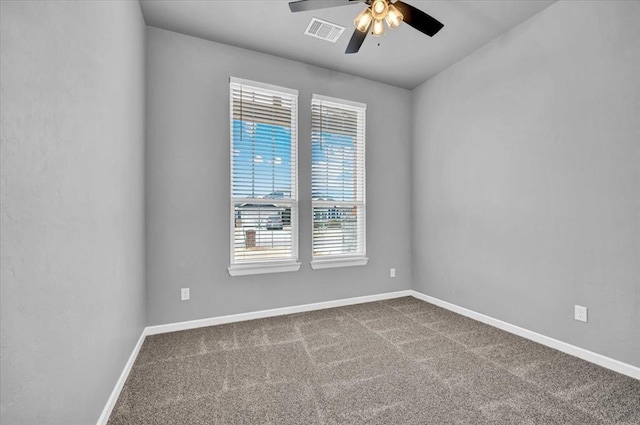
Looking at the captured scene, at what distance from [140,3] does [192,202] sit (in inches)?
70.9

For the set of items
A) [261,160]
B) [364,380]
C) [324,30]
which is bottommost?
[364,380]

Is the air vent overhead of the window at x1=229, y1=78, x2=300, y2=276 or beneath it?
overhead

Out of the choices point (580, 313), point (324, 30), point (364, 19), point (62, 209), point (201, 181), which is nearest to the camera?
point (62, 209)

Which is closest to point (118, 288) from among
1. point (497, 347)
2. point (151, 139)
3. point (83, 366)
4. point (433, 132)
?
point (83, 366)

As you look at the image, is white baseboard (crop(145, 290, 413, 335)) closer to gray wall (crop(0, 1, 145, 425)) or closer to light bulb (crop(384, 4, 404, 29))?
gray wall (crop(0, 1, 145, 425))

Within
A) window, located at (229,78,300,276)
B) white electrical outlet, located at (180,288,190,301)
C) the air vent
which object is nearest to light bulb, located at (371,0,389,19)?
the air vent

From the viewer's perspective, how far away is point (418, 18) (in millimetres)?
2121

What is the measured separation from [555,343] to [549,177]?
143cm

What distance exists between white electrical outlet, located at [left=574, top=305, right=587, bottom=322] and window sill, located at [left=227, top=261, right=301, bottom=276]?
101 inches

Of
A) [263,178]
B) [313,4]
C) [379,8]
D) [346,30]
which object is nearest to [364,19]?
[379,8]

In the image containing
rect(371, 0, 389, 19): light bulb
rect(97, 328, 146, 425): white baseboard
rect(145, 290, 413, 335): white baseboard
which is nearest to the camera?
rect(97, 328, 146, 425): white baseboard

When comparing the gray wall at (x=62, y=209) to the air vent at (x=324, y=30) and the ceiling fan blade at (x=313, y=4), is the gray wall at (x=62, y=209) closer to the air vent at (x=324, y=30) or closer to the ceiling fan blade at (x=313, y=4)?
the ceiling fan blade at (x=313, y=4)

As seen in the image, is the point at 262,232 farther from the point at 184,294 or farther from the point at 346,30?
the point at 346,30

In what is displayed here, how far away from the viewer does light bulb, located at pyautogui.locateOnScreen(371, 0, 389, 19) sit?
203cm
